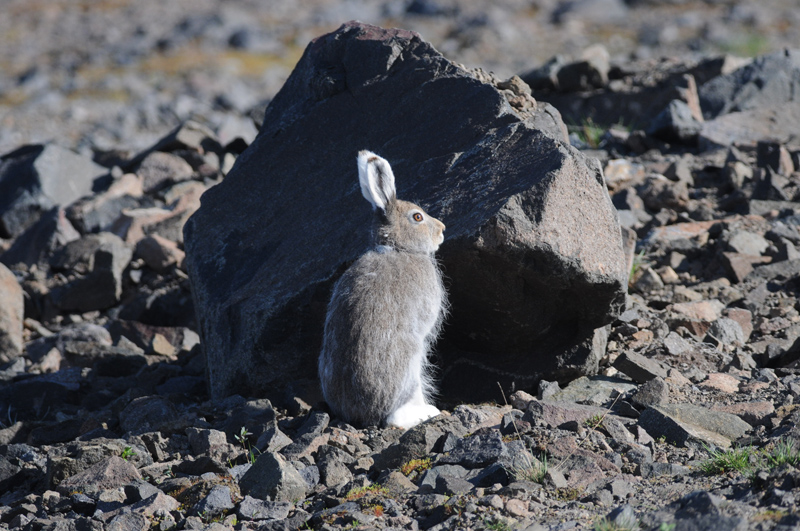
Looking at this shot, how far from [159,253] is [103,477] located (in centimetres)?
593

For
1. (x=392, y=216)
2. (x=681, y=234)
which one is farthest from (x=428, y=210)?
(x=681, y=234)

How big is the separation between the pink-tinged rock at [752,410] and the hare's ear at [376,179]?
2.94m

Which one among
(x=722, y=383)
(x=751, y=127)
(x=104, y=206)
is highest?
(x=751, y=127)

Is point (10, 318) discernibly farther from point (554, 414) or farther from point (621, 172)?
point (621, 172)

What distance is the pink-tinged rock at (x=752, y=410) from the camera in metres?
6.10

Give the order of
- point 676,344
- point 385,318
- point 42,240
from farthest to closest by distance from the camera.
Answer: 1. point 42,240
2. point 676,344
3. point 385,318

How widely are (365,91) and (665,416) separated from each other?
426 centimetres

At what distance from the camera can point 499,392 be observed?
7.33 meters

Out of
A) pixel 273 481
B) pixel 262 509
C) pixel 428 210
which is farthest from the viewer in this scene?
Result: pixel 428 210

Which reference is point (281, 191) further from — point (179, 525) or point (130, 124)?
point (130, 124)

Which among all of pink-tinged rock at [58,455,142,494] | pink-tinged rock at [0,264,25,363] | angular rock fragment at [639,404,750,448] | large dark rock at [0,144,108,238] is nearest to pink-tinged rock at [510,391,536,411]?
angular rock fragment at [639,404,750,448]

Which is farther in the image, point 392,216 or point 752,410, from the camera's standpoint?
point 392,216

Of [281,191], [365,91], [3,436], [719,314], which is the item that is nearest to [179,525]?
[3,436]

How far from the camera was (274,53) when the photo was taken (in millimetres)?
33312
